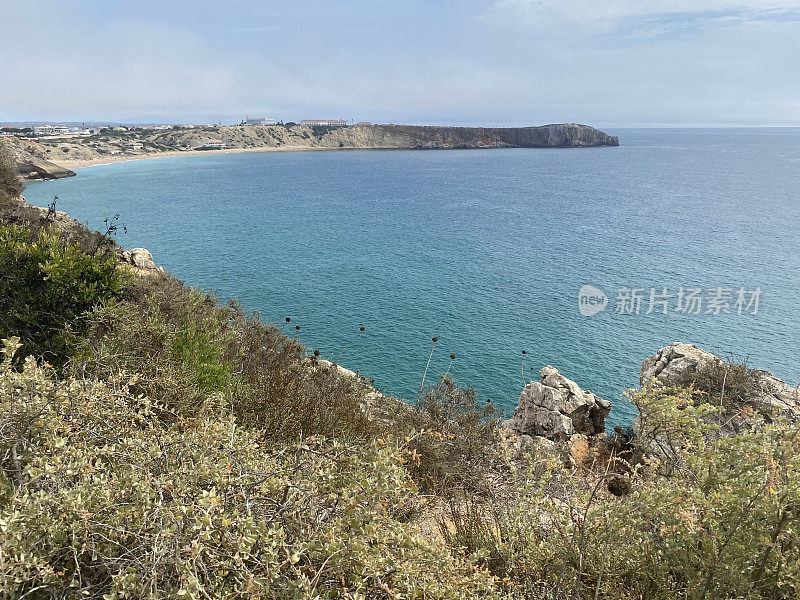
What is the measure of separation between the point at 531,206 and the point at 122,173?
75214 millimetres

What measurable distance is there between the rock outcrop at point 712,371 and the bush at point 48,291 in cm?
1236

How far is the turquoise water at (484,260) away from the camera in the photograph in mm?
21781

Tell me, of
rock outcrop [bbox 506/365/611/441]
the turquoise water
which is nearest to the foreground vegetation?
rock outcrop [bbox 506/365/611/441]

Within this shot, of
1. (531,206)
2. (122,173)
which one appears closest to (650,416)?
(531,206)

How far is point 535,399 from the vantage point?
1478cm

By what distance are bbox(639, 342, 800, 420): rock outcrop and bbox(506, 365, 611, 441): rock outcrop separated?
200cm

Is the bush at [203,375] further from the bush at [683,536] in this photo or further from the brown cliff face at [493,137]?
the brown cliff face at [493,137]

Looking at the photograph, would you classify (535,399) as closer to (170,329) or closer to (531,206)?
(170,329)

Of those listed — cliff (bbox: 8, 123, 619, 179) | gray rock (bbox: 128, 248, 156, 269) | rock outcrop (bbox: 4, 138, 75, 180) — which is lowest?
gray rock (bbox: 128, 248, 156, 269)

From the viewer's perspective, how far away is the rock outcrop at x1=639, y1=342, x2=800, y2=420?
12.8 m

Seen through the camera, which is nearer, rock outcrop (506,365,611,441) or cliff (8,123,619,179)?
rock outcrop (506,365,611,441)

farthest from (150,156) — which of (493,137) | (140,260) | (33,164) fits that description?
(140,260)

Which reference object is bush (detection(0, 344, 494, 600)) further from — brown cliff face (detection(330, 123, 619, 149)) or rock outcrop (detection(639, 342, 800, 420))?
brown cliff face (detection(330, 123, 619, 149))

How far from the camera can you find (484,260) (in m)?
36.2
